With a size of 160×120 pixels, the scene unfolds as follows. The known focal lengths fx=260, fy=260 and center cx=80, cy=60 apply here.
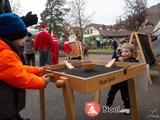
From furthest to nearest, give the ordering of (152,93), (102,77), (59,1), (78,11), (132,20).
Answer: (78,11) < (59,1) < (132,20) < (152,93) < (102,77)

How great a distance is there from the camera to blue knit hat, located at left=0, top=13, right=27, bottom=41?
2.75 meters

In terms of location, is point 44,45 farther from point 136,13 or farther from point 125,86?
point 136,13

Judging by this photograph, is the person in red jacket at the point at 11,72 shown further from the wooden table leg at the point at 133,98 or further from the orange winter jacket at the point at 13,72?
the wooden table leg at the point at 133,98

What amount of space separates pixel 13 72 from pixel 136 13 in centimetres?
2456

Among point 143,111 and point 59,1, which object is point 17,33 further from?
point 59,1

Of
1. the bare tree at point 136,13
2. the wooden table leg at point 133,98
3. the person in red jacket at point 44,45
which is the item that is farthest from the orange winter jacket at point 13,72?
the bare tree at point 136,13

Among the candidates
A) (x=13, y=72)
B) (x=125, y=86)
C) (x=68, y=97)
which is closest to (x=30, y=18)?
(x=13, y=72)

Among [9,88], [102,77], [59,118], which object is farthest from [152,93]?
[9,88]

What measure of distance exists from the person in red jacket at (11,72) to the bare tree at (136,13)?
892 inches

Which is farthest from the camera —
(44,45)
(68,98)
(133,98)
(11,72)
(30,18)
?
(44,45)

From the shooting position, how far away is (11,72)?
2.68m

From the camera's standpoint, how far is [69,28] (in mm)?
49562

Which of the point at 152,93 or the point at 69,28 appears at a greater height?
the point at 69,28

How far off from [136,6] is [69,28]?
966 inches
